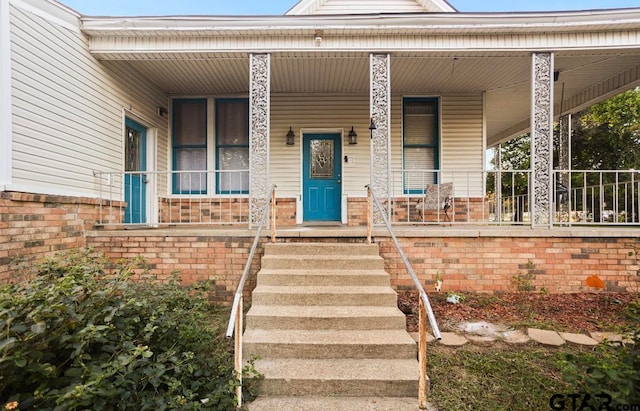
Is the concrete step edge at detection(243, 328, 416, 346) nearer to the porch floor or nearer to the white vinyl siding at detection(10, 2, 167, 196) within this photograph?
the porch floor

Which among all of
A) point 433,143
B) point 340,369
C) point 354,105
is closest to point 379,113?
point 354,105

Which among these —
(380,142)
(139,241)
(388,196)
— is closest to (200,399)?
(139,241)

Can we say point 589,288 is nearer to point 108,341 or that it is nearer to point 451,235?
point 451,235

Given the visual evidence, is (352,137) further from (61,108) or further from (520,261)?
(61,108)

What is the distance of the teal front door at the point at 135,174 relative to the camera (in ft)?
20.5

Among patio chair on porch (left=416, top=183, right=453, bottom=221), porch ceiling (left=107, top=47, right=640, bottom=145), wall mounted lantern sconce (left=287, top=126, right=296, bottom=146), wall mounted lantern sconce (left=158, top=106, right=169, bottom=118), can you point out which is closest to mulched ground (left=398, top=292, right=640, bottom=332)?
patio chair on porch (left=416, top=183, right=453, bottom=221)

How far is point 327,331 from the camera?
3441mm

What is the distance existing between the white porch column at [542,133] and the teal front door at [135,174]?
6468 mm

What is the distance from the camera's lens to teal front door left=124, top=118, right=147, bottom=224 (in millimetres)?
6234

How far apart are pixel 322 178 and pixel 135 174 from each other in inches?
145

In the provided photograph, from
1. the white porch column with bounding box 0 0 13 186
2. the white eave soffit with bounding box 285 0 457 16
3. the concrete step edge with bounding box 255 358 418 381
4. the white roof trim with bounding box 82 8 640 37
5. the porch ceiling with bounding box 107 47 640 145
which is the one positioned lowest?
the concrete step edge with bounding box 255 358 418 381

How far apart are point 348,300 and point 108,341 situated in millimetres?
2252

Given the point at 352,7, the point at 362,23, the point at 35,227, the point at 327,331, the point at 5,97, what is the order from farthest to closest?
the point at 352,7
the point at 362,23
the point at 35,227
the point at 5,97
the point at 327,331

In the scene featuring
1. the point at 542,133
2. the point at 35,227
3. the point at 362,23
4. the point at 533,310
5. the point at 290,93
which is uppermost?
the point at 362,23
